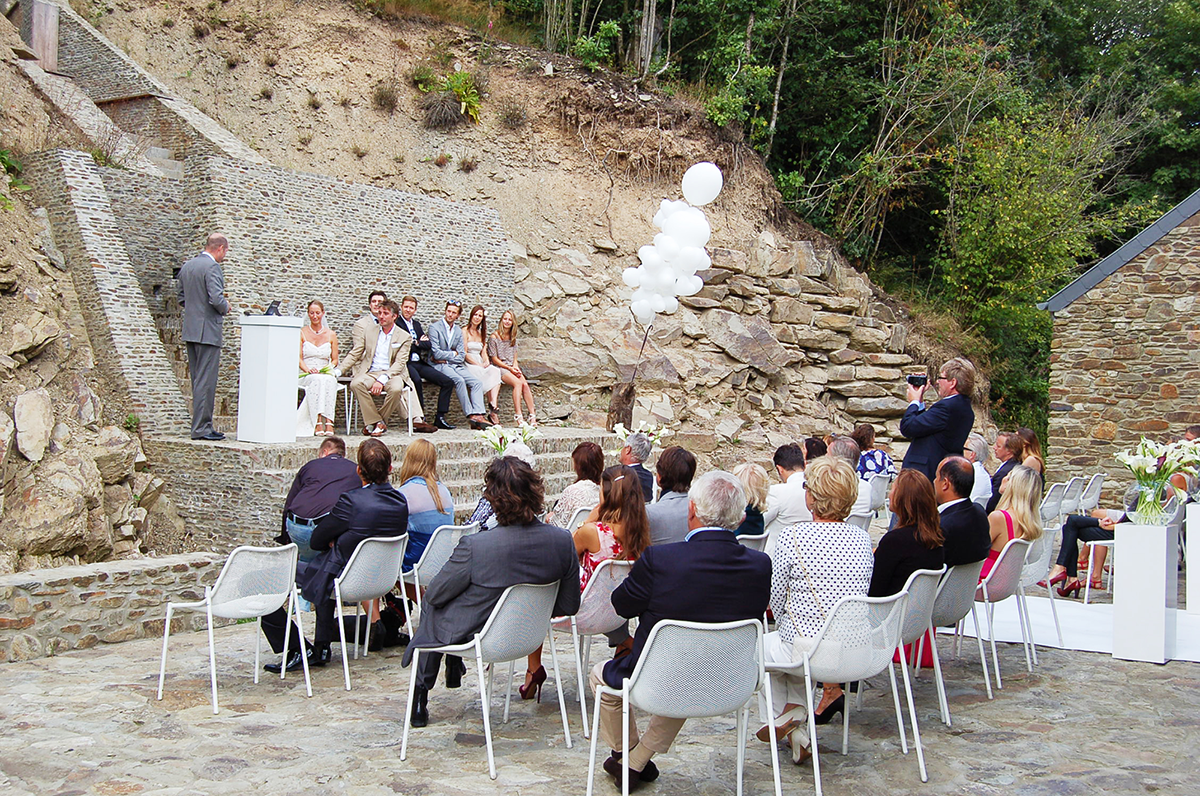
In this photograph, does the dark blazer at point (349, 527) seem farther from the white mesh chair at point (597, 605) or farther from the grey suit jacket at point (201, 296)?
the grey suit jacket at point (201, 296)

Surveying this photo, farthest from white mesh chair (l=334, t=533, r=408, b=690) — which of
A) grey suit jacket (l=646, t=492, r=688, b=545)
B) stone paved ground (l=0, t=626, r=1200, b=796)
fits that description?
grey suit jacket (l=646, t=492, r=688, b=545)

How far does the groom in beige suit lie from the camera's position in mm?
9695

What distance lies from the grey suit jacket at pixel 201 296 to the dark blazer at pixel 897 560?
5.70 metres

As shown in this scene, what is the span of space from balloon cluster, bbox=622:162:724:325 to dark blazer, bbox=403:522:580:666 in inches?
293

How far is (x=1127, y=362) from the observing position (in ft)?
44.3

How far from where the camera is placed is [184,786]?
365 cm

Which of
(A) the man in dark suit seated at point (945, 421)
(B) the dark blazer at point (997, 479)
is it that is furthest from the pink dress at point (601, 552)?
(B) the dark blazer at point (997, 479)

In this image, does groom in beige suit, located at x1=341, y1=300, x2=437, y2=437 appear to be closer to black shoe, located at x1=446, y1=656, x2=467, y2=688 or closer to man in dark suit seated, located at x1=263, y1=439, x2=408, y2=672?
man in dark suit seated, located at x1=263, y1=439, x2=408, y2=672

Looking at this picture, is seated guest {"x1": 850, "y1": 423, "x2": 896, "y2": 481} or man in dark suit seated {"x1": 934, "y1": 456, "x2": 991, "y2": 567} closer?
man in dark suit seated {"x1": 934, "y1": 456, "x2": 991, "y2": 567}

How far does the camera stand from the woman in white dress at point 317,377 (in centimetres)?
905

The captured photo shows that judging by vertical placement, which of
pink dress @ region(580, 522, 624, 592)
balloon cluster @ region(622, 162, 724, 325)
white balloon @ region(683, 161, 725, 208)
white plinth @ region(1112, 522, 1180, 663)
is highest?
white balloon @ region(683, 161, 725, 208)

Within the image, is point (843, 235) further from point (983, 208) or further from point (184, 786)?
point (184, 786)

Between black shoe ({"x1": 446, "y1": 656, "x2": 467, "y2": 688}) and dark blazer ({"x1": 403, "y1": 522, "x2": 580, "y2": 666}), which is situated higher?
dark blazer ({"x1": 403, "y1": 522, "x2": 580, "y2": 666})

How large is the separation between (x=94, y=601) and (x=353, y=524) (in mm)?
1962
